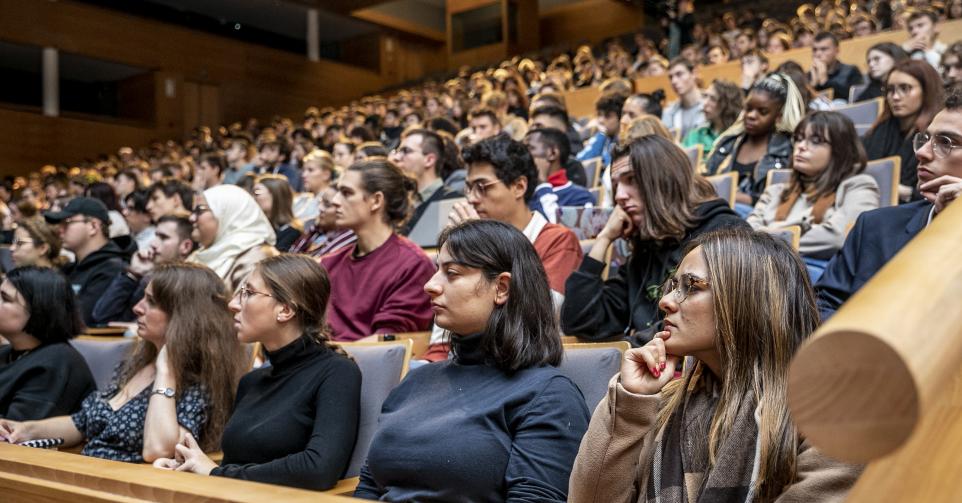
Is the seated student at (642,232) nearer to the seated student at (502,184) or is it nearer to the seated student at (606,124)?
the seated student at (502,184)

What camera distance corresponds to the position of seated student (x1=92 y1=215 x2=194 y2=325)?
150 inches

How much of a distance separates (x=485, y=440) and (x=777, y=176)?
226 centimetres

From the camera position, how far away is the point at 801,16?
27.7ft

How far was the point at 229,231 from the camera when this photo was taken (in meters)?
3.50

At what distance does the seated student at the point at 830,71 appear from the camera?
5.63m

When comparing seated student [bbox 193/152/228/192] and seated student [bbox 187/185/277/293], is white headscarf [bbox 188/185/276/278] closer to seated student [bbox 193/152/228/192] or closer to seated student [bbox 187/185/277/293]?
seated student [bbox 187/185/277/293]

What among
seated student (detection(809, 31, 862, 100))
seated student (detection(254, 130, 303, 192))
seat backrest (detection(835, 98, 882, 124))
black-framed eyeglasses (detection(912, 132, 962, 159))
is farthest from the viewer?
seated student (detection(254, 130, 303, 192))

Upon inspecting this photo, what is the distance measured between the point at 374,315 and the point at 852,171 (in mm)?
1582

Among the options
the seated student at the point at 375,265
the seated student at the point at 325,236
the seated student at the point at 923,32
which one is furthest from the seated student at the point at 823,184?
the seated student at the point at 923,32

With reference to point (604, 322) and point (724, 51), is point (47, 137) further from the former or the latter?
point (604, 322)

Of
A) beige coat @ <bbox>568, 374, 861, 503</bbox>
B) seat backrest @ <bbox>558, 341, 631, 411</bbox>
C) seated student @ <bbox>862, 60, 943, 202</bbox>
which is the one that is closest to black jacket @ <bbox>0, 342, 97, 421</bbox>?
seat backrest @ <bbox>558, 341, 631, 411</bbox>

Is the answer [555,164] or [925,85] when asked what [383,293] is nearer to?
[555,164]

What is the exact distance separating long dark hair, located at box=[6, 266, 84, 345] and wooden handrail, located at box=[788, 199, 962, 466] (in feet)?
8.57

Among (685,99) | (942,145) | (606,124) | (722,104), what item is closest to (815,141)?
(942,145)
